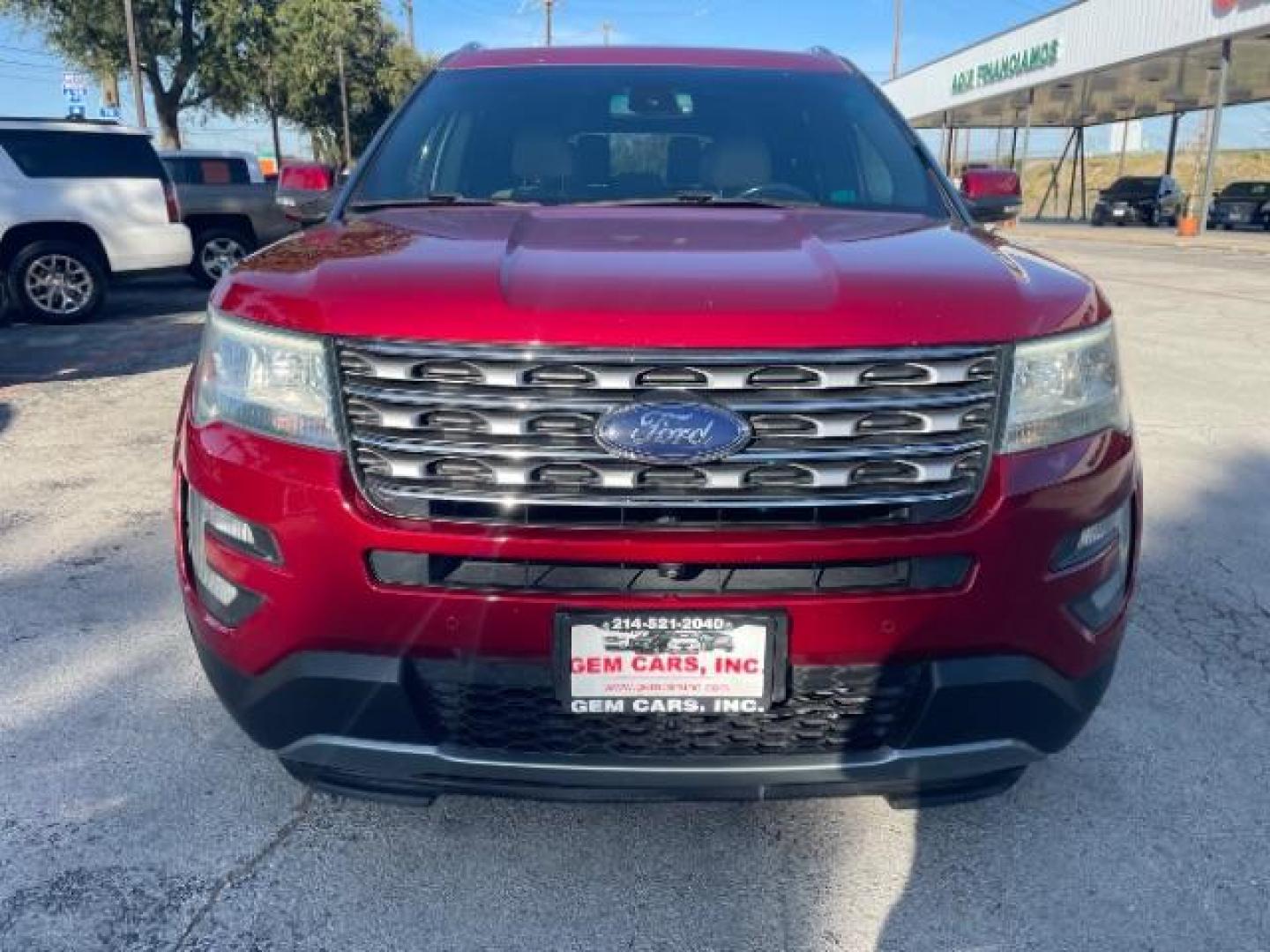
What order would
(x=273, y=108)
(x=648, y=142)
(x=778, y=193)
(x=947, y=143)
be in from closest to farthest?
1. (x=778, y=193)
2. (x=648, y=142)
3. (x=273, y=108)
4. (x=947, y=143)

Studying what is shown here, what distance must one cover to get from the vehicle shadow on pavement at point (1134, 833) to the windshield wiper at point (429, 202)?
1.94 meters

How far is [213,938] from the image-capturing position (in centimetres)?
201

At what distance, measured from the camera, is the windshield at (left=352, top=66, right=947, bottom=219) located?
2986 millimetres

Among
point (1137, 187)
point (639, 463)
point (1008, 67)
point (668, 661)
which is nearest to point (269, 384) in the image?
point (639, 463)

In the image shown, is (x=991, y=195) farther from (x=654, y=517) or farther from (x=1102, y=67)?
(x=1102, y=67)

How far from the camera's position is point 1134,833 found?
7.72 feet

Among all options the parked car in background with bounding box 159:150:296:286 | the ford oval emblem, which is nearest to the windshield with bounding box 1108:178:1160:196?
the parked car in background with bounding box 159:150:296:286

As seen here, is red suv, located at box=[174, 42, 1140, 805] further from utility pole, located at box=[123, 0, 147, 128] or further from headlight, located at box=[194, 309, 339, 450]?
utility pole, located at box=[123, 0, 147, 128]

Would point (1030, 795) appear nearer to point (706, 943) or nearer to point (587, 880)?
point (706, 943)

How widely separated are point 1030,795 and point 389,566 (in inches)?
64.9

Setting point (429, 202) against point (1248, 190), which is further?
point (1248, 190)

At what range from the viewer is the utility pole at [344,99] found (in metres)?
31.3

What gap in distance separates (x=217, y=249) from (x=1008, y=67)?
93.7 ft

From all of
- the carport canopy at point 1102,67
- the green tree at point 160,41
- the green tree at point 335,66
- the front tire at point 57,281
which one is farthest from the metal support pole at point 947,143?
the front tire at point 57,281
